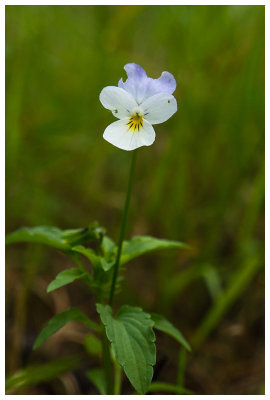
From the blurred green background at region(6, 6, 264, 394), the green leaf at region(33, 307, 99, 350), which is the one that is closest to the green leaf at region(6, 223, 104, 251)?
the green leaf at region(33, 307, 99, 350)

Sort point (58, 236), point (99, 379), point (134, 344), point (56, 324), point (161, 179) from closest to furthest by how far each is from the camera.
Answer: point (134, 344)
point (56, 324)
point (58, 236)
point (99, 379)
point (161, 179)

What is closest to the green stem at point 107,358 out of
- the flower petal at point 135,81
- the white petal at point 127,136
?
the white petal at point 127,136

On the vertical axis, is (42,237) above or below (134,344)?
above

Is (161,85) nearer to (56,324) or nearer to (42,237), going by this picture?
(42,237)

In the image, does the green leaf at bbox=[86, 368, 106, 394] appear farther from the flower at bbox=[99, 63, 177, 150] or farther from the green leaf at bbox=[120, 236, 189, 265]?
the flower at bbox=[99, 63, 177, 150]

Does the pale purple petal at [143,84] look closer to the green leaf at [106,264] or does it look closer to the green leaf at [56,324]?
the green leaf at [106,264]

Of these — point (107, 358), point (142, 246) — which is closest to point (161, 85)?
point (142, 246)
